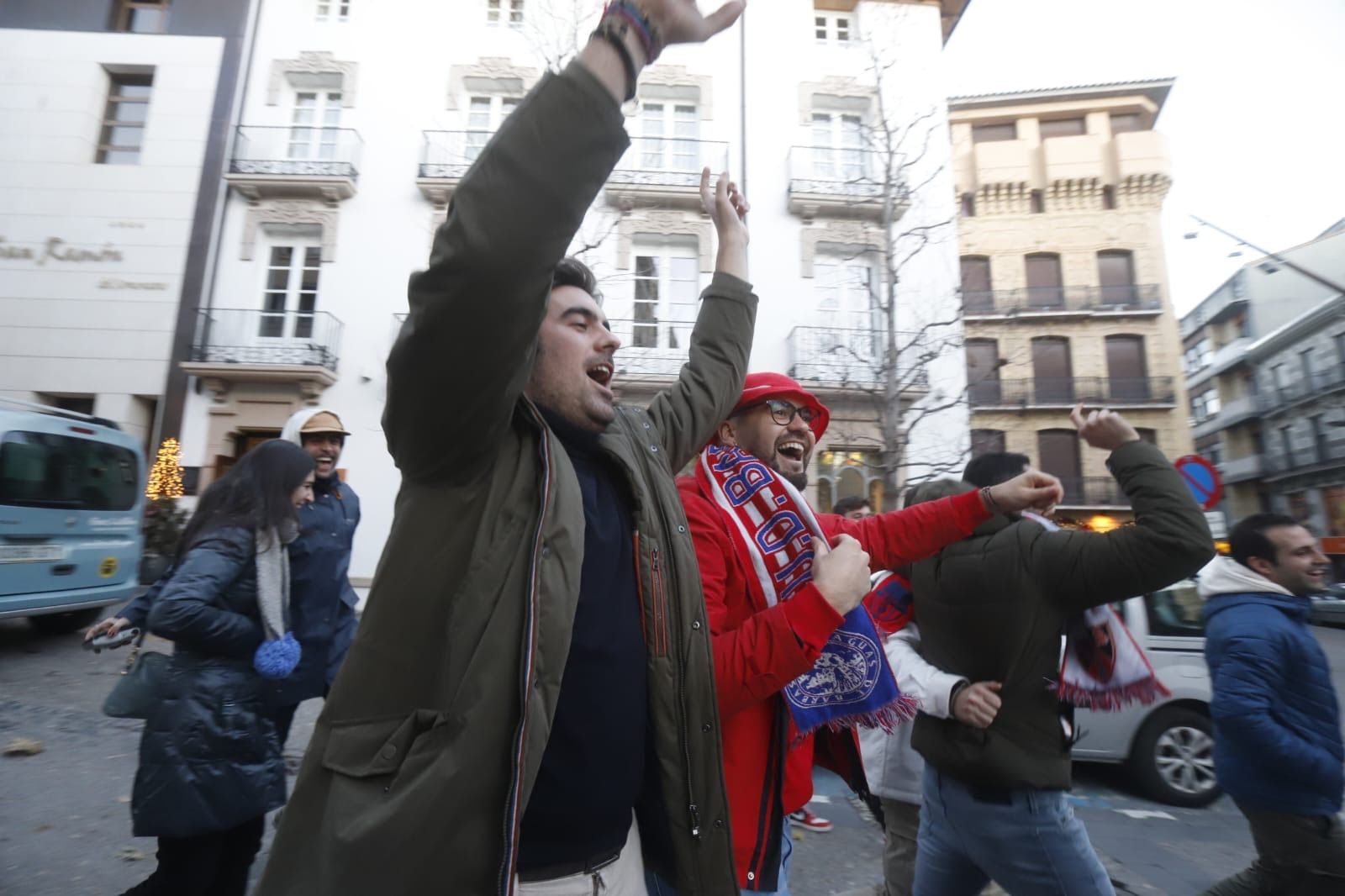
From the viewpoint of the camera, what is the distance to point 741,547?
6.03ft

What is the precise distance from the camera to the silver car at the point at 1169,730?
5090mm

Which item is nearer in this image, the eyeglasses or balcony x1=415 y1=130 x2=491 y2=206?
the eyeglasses

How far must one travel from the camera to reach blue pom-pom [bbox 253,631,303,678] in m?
2.57

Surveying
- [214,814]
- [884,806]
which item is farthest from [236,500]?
[884,806]

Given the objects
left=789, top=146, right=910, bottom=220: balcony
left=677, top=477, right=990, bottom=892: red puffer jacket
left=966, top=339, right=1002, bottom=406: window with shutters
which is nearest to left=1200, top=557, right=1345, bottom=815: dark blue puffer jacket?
left=677, top=477, right=990, bottom=892: red puffer jacket

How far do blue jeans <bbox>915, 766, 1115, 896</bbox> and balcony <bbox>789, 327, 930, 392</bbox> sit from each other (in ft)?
37.7

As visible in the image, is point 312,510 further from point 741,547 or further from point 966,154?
point 966,154

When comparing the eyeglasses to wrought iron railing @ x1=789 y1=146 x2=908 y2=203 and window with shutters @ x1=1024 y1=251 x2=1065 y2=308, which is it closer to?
wrought iron railing @ x1=789 y1=146 x2=908 y2=203

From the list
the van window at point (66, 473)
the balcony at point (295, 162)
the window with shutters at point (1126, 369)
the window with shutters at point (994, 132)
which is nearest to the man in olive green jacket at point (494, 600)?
the van window at point (66, 473)

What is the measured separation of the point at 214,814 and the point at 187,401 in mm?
13658

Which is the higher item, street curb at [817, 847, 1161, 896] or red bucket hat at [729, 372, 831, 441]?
red bucket hat at [729, 372, 831, 441]

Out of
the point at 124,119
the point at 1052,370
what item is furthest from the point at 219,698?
the point at 1052,370

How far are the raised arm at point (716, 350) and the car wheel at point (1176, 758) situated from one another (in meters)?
5.18

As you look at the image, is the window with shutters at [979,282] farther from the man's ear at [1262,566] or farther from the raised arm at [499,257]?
the raised arm at [499,257]
